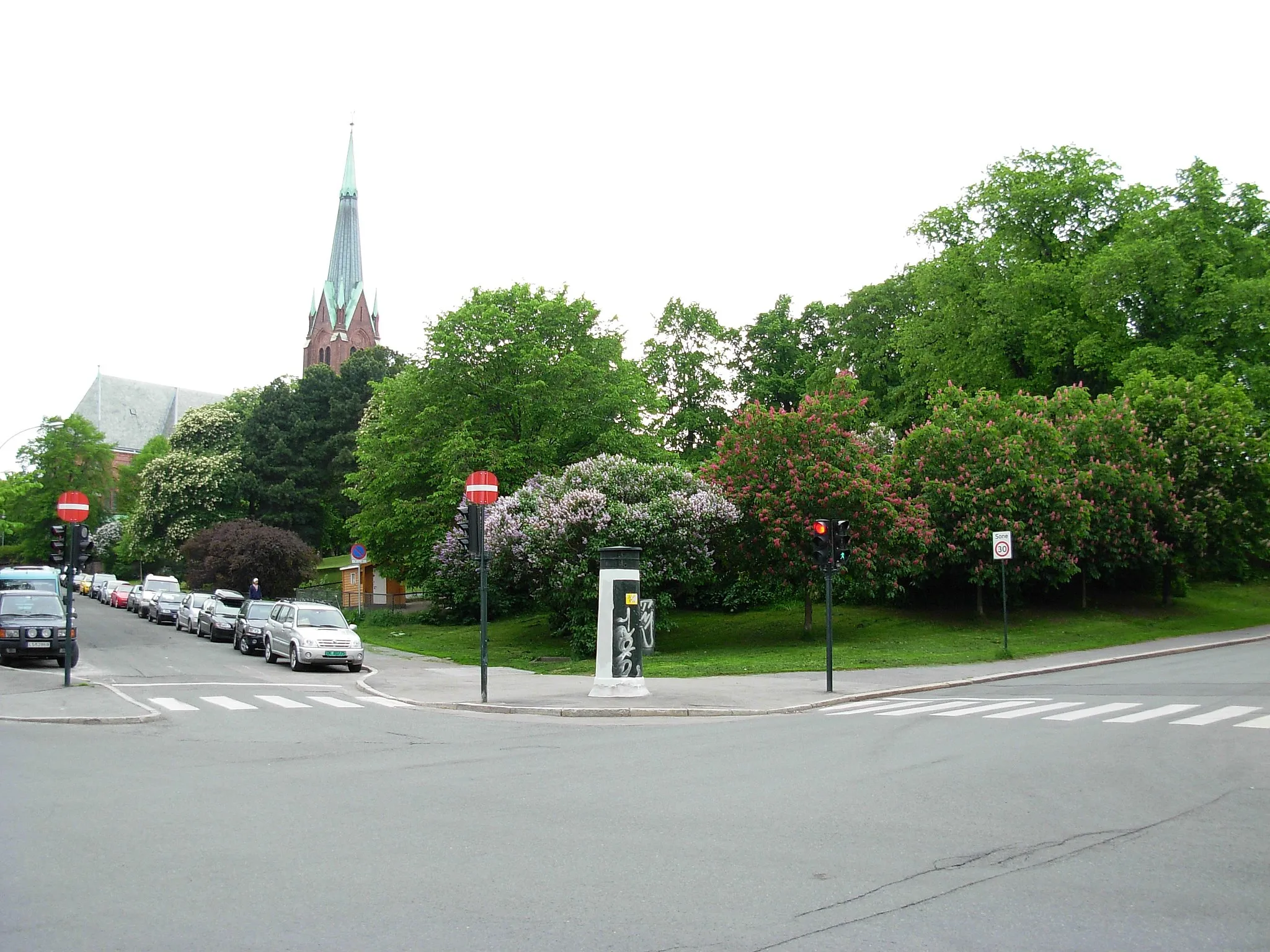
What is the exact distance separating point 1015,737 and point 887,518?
16.5 m

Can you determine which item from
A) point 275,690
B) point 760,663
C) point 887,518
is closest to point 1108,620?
point 887,518

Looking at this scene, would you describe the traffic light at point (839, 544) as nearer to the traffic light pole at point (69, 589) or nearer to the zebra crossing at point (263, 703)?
the zebra crossing at point (263, 703)

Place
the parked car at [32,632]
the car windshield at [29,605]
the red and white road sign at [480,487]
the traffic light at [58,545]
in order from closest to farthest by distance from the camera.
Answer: the red and white road sign at [480,487]
the traffic light at [58,545]
the parked car at [32,632]
the car windshield at [29,605]

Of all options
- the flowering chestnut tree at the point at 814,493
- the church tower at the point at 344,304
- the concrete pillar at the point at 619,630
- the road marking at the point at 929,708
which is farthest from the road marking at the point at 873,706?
the church tower at the point at 344,304

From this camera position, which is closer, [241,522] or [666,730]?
[666,730]

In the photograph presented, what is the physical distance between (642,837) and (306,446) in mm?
62741

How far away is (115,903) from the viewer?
561 cm

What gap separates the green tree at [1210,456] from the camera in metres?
34.0

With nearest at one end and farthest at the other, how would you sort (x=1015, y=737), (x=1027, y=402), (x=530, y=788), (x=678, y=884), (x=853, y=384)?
(x=678, y=884), (x=530, y=788), (x=1015, y=737), (x=853, y=384), (x=1027, y=402)

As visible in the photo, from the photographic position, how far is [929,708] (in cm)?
1631

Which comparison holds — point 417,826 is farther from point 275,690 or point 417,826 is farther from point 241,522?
point 241,522

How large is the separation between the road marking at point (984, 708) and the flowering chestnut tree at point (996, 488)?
1355 cm

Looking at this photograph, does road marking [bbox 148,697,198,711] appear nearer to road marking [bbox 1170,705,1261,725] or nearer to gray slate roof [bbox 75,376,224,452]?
road marking [bbox 1170,705,1261,725]

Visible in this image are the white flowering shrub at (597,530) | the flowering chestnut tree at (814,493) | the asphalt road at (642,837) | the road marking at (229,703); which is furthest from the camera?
the flowering chestnut tree at (814,493)
